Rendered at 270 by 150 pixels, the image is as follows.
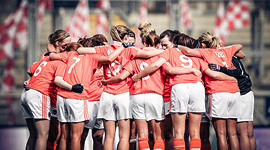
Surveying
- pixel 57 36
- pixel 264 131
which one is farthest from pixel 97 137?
pixel 264 131

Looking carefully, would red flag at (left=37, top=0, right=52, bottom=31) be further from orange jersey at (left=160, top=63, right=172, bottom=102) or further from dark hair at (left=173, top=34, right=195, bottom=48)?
orange jersey at (left=160, top=63, right=172, bottom=102)

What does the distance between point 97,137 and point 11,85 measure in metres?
5.46

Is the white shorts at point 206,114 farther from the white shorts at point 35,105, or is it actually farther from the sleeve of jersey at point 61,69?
the white shorts at point 35,105

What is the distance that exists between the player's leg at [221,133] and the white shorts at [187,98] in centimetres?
32

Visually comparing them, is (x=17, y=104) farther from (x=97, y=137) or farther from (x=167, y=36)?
(x=167, y=36)

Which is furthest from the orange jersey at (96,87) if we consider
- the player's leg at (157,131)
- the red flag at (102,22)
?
the red flag at (102,22)

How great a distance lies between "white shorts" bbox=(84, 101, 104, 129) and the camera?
5.45 m

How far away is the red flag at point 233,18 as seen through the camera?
9984 mm

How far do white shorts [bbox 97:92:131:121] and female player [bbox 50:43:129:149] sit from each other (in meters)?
0.22

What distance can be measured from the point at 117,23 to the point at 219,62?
497 cm

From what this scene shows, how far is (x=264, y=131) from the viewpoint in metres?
7.35

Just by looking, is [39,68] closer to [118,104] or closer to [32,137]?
[32,137]

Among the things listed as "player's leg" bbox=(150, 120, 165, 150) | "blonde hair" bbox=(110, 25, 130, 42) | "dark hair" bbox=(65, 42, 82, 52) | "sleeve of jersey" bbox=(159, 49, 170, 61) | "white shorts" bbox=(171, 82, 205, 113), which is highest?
"blonde hair" bbox=(110, 25, 130, 42)

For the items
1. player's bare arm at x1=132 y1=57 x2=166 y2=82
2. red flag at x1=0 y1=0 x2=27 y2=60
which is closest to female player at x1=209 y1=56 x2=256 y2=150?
player's bare arm at x1=132 y1=57 x2=166 y2=82
